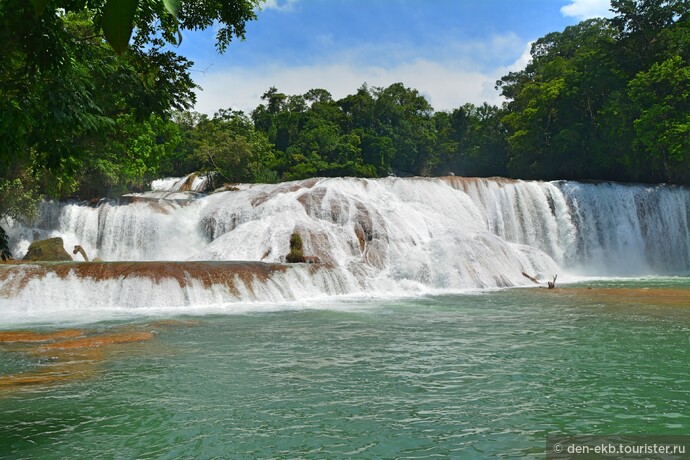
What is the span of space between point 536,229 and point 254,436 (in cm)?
2353

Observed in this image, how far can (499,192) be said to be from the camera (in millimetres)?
26875

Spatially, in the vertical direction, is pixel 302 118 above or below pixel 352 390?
above

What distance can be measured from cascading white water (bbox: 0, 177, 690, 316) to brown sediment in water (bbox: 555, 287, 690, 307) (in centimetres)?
249

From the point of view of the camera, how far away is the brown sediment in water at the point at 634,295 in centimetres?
1465

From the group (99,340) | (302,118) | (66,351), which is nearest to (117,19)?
(66,351)

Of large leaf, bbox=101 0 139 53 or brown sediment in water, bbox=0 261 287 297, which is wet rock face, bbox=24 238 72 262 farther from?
large leaf, bbox=101 0 139 53

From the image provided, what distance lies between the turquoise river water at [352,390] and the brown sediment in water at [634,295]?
12.1 ft

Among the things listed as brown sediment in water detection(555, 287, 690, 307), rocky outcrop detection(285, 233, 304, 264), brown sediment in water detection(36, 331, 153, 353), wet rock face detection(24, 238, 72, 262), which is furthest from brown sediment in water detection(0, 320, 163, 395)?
wet rock face detection(24, 238, 72, 262)

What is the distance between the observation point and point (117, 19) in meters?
1.11

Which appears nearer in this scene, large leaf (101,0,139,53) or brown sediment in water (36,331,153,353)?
large leaf (101,0,139,53)

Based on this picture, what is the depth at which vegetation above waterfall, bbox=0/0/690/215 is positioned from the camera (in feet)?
17.1

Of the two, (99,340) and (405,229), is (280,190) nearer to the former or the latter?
(405,229)

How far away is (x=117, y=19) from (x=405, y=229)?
2052 cm

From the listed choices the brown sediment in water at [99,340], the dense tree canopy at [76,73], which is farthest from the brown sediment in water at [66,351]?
the dense tree canopy at [76,73]
